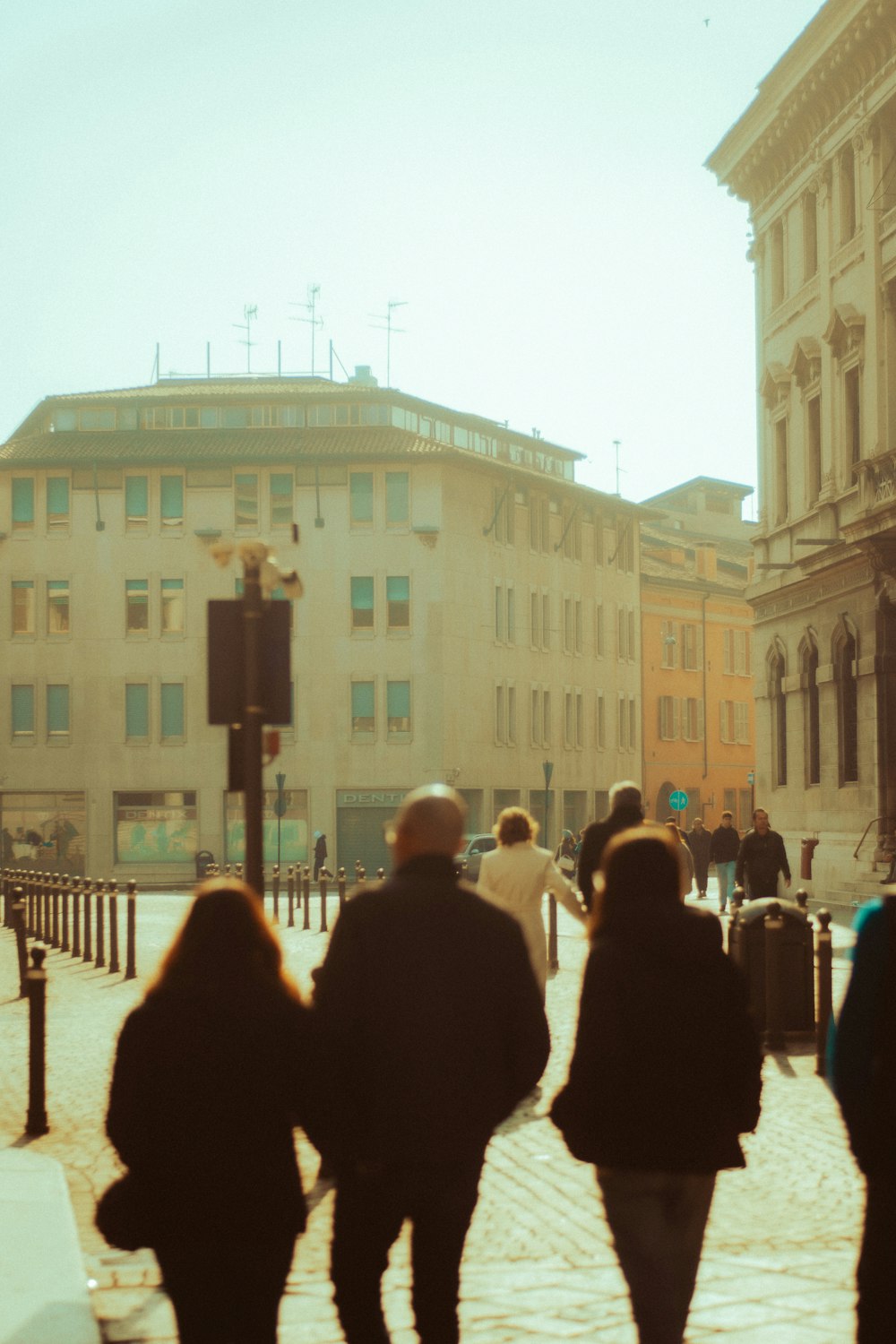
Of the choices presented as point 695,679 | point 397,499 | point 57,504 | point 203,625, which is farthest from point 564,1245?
point 695,679

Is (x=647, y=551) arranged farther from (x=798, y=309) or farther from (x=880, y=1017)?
(x=880, y=1017)

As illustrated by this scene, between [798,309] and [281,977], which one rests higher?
[798,309]

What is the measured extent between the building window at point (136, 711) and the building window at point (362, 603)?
7.71 m

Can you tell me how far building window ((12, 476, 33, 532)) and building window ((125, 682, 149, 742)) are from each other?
683 cm

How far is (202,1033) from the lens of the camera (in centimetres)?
485

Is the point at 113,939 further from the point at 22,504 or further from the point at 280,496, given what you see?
the point at 22,504

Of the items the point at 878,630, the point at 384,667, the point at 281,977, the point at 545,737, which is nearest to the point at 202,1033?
the point at 281,977

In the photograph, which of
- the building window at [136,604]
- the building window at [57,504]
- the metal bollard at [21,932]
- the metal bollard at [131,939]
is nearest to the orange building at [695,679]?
the building window at [136,604]

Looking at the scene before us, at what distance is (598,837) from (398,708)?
194 feet

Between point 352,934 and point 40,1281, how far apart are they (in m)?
3.04

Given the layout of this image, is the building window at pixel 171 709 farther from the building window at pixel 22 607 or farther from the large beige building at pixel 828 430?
the large beige building at pixel 828 430

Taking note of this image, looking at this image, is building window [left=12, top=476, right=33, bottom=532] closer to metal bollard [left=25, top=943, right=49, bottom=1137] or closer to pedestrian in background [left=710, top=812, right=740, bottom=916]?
pedestrian in background [left=710, top=812, right=740, bottom=916]

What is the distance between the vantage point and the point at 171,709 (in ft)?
234

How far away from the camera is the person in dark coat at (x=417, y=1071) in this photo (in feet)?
17.3
